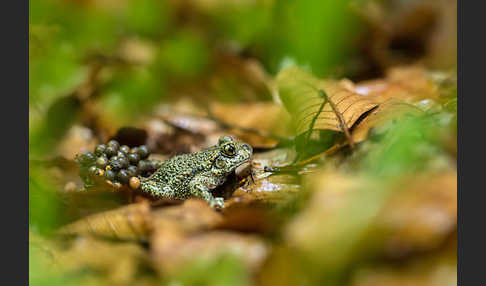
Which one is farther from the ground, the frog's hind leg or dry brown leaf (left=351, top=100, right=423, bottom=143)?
dry brown leaf (left=351, top=100, right=423, bottom=143)

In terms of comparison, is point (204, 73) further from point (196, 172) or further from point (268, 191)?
point (268, 191)

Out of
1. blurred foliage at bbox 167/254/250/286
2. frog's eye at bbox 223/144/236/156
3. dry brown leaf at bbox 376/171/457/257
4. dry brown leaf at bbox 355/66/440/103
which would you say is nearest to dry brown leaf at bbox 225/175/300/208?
frog's eye at bbox 223/144/236/156

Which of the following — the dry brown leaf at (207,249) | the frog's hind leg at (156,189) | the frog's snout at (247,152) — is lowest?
the dry brown leaf at (207,249)

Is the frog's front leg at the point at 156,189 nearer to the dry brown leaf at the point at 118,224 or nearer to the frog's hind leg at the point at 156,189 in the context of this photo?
the frog's hind leg at the point at 156,189

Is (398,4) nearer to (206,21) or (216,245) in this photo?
(206,21)

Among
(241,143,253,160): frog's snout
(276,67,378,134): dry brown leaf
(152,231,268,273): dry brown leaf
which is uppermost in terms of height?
(276,67,378,134): dry brown leaf

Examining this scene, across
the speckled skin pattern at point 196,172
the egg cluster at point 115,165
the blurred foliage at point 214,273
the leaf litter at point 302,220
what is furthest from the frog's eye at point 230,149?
the blurred foliage at point 214,273

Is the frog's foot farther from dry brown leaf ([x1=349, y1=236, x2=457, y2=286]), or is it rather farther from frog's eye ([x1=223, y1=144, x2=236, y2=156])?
dry brown leaf ([x1=349, y1=236, x2=457, y2=286])

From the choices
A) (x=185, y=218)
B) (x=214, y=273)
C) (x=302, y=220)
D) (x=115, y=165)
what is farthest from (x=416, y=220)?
(x=115, y=165)
